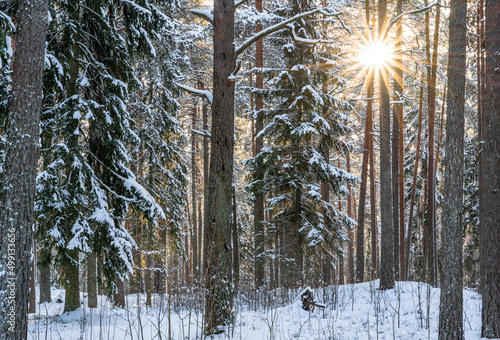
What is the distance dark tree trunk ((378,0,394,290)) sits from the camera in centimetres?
1031

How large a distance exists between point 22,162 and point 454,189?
247 inches

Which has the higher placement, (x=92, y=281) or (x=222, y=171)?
(x=222, y=171)

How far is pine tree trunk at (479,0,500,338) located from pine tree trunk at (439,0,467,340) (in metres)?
0.68

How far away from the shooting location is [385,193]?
10.4 metres

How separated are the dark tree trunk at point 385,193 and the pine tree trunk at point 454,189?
4.92m

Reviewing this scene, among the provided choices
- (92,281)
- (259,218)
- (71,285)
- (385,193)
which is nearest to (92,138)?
(71,285)

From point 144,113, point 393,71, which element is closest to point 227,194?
point 144,113

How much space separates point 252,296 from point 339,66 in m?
8.28

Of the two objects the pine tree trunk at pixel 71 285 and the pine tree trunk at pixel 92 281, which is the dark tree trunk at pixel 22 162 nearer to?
the pine tree trunk at pixel 71 285

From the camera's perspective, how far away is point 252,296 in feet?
34.0

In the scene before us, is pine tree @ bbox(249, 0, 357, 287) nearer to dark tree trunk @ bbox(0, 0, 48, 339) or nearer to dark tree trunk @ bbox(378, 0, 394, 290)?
dark tree trunk @ bbox(378, 0, 394, 290)

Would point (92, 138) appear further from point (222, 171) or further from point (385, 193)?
point (385, 193)

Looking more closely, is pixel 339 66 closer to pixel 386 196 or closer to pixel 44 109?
pixel 386 196

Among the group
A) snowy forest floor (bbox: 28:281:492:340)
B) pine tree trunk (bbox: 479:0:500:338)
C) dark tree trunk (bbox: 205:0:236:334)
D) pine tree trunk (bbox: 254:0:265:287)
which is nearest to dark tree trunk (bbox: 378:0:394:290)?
snowy forest floor (bbox: 28:281:492:340)
